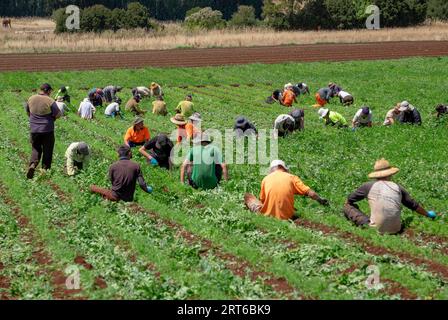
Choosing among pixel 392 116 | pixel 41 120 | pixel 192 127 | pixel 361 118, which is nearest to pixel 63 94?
pixel 192 127

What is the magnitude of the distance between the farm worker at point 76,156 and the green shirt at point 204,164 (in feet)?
10.8

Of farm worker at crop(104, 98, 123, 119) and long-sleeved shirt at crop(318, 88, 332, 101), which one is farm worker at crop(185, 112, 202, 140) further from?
long-sleeved shirt at crop(318, 88, 332, 101)

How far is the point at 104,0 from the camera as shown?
4626 inches

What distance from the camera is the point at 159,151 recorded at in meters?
21.5

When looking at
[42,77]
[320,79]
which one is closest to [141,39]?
[42,77]

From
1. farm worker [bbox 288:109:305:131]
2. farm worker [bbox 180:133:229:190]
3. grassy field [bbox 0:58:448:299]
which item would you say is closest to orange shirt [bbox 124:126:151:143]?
grassy field [bbox 0:58:448:299]

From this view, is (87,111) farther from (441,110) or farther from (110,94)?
(441,110)

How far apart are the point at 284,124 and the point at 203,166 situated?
344 inches

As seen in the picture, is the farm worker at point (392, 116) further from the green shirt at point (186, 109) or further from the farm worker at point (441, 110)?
the green shirt at point (186, 109)

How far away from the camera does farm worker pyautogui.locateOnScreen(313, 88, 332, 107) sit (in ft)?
117

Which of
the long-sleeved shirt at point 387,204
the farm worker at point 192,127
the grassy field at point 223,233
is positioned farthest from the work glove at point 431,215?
the farm worker at point 192,127

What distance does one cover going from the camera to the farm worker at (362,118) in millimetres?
28281

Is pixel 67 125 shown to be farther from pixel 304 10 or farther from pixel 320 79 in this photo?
pixel 304 10
